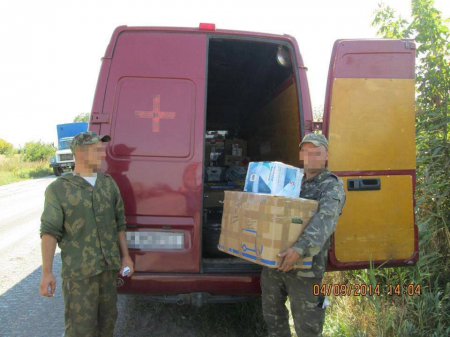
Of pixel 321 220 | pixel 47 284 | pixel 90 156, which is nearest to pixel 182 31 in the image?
pixel 90 156

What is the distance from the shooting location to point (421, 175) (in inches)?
153

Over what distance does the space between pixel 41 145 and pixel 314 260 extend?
36060 millimetres

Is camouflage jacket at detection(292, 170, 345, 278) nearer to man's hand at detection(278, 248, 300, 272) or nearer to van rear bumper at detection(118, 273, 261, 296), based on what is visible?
man's hand at detection(278, 248, 300, 272)

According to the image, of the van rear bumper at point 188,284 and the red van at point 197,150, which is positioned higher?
the red van at point 197,150

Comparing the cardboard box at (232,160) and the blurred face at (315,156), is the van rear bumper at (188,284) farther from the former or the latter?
the cardboard box at (232,160)

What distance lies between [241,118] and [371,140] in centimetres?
444

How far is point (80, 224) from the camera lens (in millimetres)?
2373

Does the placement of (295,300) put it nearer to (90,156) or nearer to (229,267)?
(229,267)

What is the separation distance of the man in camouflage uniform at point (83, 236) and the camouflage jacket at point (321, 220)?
3.88ft

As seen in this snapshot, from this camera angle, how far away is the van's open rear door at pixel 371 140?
2.86m

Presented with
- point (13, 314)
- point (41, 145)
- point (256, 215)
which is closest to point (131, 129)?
point (256, 215)

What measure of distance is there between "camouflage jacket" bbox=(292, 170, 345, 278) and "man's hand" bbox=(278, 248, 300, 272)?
29 mm

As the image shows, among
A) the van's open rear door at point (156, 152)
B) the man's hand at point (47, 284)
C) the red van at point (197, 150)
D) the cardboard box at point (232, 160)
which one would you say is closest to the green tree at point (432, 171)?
the red van at point (197, 150)

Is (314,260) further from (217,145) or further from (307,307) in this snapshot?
(217,145)
